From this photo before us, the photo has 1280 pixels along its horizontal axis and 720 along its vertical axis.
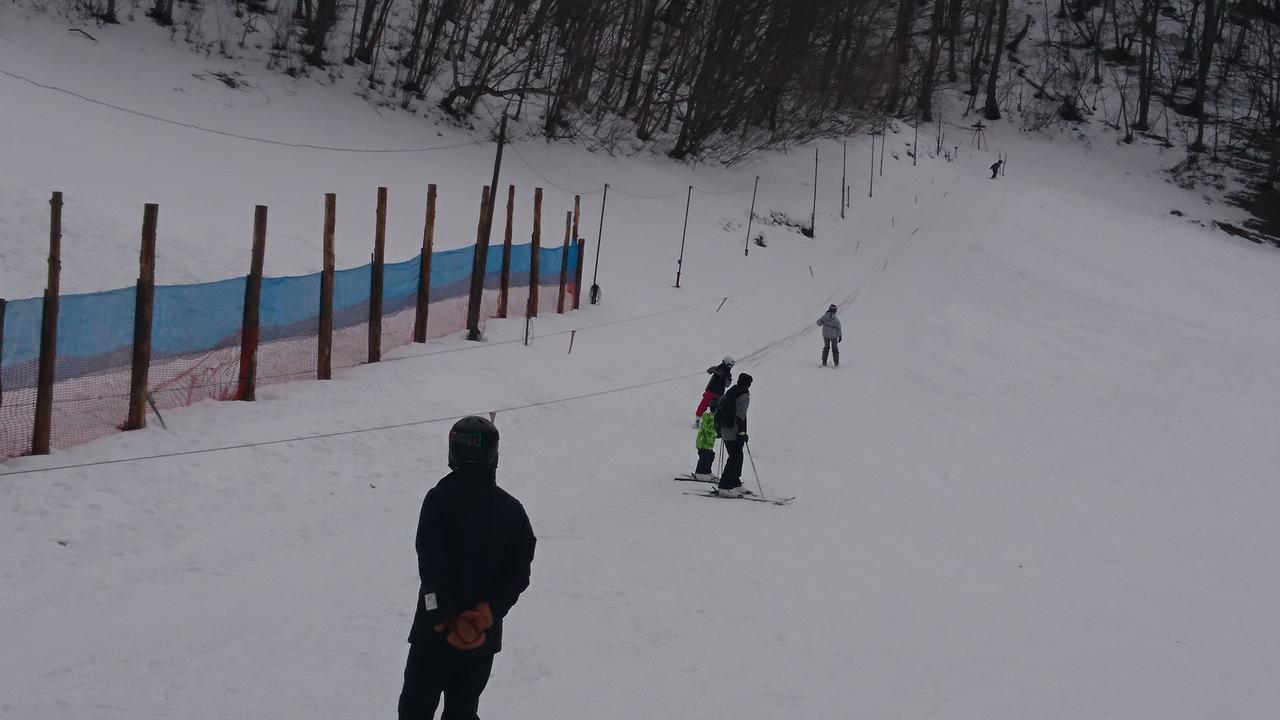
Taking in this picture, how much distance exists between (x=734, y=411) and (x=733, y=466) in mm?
755

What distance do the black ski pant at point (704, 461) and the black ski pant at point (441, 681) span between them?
9.46 meters

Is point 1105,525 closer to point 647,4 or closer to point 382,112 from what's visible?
point 382,112

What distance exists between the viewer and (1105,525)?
13.9m

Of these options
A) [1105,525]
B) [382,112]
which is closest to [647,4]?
[382,112]

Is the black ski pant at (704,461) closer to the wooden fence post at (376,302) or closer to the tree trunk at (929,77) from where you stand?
the wooden fence post at (376,302)

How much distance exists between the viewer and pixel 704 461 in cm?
1384

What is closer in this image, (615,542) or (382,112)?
(615,542)

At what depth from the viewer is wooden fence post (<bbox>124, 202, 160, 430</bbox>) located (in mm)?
11453

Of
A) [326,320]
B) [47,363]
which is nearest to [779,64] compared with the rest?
[326,320]

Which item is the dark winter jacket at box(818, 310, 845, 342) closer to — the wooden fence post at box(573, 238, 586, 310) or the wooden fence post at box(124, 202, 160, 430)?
the wooden fence post at box(573, 238, 586, 310)

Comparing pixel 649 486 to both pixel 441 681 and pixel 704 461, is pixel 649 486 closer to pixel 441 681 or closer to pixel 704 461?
pixel 704 461

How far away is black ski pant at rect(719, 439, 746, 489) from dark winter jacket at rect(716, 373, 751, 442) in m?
0.08

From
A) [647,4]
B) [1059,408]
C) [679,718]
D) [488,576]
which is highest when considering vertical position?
[647,4]

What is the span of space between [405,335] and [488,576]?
47.7ft
